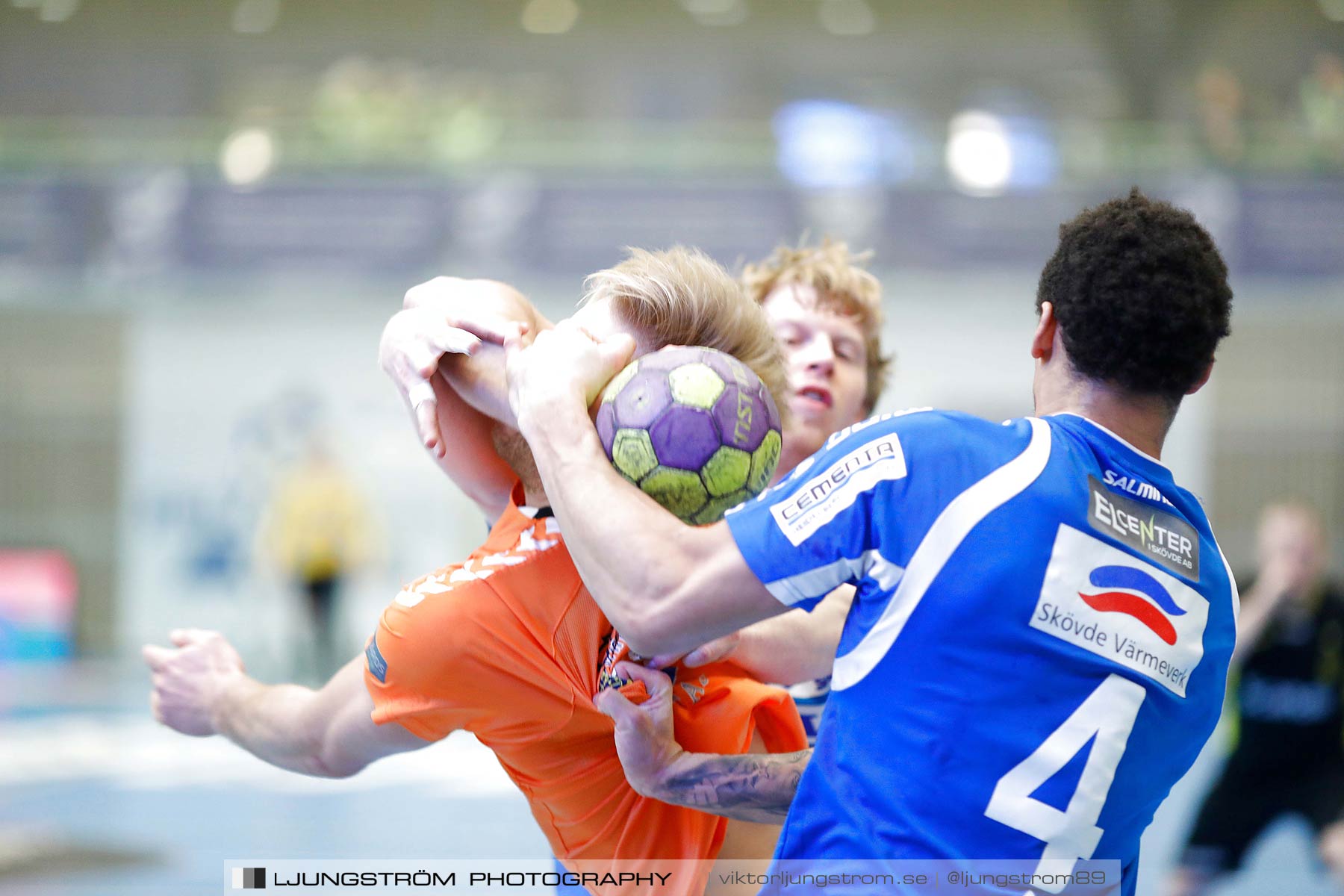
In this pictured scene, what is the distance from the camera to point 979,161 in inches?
528

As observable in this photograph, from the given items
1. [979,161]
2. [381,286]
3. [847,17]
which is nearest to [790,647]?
[381,286]

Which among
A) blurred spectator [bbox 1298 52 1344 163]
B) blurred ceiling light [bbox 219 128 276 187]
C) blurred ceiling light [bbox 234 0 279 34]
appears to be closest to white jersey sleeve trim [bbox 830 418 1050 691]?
blurred ceiling light [bbox 219 128 276 187]

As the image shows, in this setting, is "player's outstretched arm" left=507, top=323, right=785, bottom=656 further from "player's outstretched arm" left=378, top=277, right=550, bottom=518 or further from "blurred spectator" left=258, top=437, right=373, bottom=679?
"blurred spectator" left=258, top=437, right=373, bottom=679

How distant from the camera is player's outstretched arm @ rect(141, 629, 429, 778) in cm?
245

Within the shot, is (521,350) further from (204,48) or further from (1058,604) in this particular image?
(204,48)

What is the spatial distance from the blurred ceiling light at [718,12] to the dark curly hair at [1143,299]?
17.4 meters

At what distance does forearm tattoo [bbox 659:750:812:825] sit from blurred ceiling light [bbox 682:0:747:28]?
685 inches

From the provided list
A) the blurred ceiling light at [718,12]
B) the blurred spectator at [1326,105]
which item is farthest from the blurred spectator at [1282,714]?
the blurred ceiling light at [718,12]

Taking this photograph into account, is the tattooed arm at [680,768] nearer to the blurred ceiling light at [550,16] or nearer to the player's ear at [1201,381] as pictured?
the player's ear at [1201,381]

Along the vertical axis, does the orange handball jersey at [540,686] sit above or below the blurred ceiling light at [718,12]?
below

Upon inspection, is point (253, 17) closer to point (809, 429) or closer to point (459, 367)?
point (809, 429)

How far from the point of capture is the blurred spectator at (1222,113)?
12.7 metres

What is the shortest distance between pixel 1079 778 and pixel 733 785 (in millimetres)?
653

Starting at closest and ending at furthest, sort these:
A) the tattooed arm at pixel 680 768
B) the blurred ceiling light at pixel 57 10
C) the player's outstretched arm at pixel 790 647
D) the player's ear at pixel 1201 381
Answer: the player's ear at pixel 1201 381, the tattooed arm at pixel 680 768, the player's outstretched arm at pixel 790 647, the blurred ceiling light at pixel 57 10
